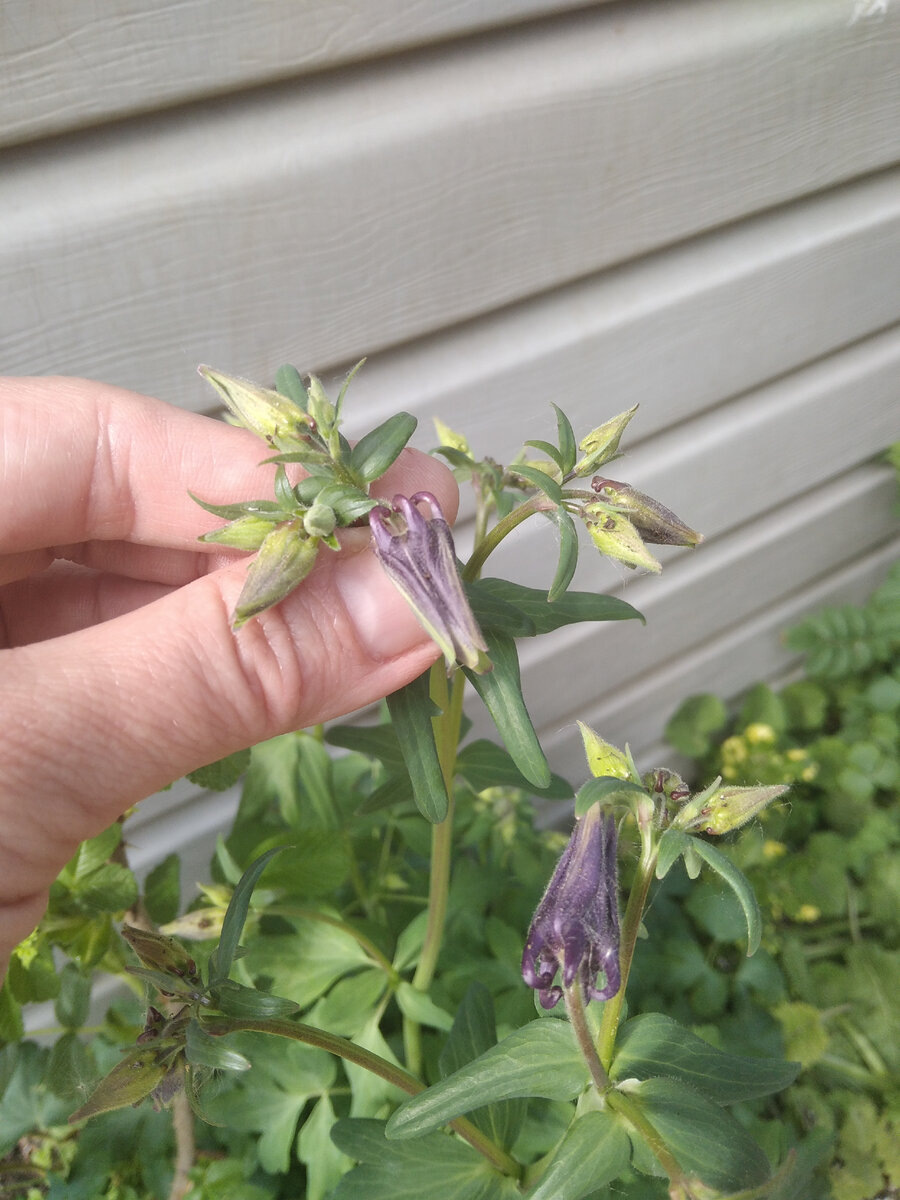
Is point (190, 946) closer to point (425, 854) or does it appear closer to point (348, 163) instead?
point (425, 854)

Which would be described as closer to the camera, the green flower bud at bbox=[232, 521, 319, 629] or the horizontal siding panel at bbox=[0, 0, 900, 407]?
the green flower bud at bbox=[232, 521, 319, 629]

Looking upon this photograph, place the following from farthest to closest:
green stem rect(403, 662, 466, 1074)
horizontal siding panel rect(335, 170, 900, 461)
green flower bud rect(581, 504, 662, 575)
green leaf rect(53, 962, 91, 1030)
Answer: horizontal siding panel rect(335, 170, 900, 461)
green leaf rect(53, 962, 91, 1030)
green stem rect(403, 662, 466, 1074)
green flower bud rect(581, 504, 662, 575)

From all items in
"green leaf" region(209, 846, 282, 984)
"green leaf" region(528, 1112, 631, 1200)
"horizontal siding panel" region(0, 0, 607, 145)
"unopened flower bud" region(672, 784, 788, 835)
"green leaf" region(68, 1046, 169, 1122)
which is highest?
"horizontal siding panel" region(0, 0, 607, 145)

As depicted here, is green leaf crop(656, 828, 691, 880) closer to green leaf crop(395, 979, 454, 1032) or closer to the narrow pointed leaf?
the narrow pointed leaf

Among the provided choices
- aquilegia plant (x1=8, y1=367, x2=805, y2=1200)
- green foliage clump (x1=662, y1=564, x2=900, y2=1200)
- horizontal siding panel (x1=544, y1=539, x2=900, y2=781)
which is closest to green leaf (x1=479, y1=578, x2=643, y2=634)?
aquilegia plant (x1=8, y1=367, x2=805, y2=1200)

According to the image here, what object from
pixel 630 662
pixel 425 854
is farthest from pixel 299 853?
pixel 630 662

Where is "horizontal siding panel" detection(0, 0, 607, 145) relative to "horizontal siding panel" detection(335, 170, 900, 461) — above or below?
above

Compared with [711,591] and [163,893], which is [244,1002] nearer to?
[163,893]

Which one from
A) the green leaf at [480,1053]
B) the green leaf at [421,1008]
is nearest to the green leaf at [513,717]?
the green leaf at [480,1053]
